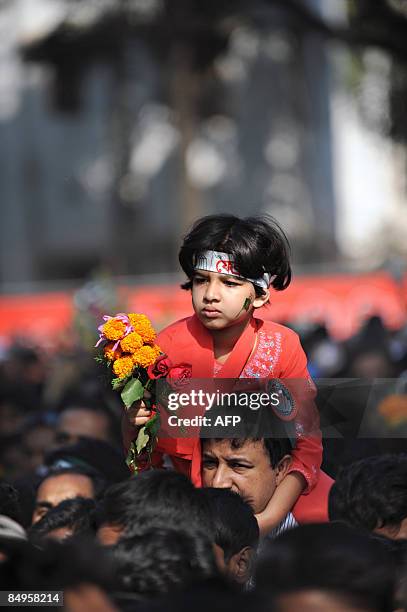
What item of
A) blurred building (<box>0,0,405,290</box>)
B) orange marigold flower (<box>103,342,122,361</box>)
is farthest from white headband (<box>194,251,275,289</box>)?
blurred building (<box>0,0,405,290</box>)

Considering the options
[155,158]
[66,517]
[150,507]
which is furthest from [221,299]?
[155,158]

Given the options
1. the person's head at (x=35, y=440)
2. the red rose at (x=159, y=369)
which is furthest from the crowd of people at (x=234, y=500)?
the person's head at (x=35, y=440)

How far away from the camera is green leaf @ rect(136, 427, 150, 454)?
12.6 ft

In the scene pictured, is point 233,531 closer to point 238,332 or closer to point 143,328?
point 143,328

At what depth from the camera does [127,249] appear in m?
30.3

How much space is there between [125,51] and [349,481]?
2014cm

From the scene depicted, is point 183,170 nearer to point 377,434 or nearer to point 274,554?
point 377,434

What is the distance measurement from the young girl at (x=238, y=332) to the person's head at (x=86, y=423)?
10.9ft

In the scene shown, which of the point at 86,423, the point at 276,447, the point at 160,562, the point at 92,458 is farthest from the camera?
the point at 86,423

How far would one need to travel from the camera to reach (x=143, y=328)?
12.5 feet

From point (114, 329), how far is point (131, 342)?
7cm

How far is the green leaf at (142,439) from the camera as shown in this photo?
3841mm

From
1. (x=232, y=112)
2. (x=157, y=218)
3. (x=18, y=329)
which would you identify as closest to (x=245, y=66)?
(x=232, y=112)

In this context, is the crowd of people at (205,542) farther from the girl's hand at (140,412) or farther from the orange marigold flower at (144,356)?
the orange marigold flower at (144,356)
